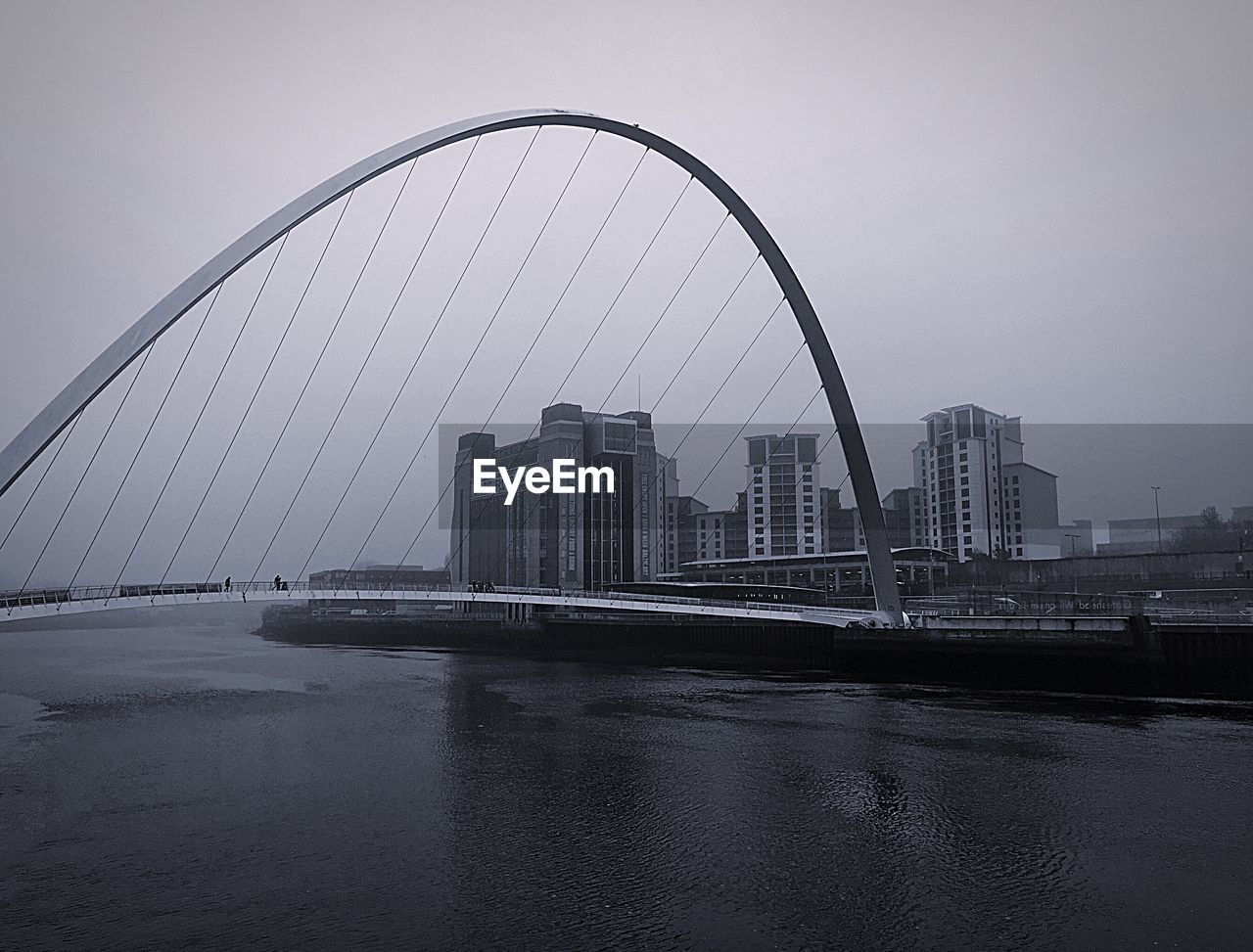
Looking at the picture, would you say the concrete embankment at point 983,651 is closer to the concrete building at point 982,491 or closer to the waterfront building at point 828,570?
the waterfront building at point 828,570

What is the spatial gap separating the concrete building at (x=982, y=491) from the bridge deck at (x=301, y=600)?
6059 centimetres

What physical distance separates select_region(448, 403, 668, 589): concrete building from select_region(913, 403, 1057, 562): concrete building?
3053 centimetres

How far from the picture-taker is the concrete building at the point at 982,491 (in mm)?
90188

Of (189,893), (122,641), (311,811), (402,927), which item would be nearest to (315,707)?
(311,811)

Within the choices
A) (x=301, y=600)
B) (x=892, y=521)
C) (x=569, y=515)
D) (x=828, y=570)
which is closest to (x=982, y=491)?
(x=892, y=521)

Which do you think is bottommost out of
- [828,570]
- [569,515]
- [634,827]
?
[634,827]

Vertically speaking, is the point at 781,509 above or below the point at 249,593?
above

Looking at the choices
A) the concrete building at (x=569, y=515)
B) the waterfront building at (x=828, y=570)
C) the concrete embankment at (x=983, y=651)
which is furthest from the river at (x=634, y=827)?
the concrete building at (x=569, y=515)

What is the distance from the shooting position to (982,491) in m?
90.4

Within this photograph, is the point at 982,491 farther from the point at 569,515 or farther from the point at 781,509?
the point at 569,515

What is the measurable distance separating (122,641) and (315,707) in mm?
57988

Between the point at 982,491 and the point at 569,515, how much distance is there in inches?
1675

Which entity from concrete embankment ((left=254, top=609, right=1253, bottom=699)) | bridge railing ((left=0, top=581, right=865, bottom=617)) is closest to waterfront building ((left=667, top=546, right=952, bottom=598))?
concrete embankment ((left=254, top=609, right=1253, bottom=699))

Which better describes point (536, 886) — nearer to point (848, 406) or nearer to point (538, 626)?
point (848, 406)
